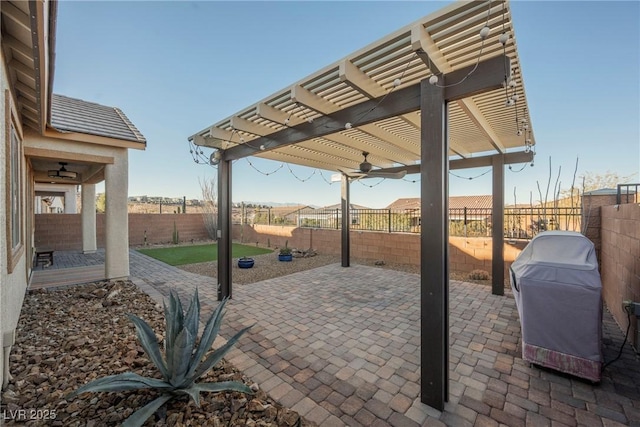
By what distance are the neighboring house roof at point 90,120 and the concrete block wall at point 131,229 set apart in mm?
6565

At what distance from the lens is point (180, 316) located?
7.75ft

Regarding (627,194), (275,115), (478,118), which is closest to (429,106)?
(478,118)

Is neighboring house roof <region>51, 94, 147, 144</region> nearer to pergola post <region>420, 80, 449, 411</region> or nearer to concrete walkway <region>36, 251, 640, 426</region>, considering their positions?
concrete walkway <region>36, 251, 640, 426</region>

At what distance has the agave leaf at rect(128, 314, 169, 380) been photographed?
2.05 m

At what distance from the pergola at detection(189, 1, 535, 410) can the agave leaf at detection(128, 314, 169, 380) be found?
223 centimetres

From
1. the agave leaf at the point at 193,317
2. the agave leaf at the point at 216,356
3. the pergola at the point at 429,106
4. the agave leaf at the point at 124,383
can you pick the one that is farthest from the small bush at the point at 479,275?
the agave leaf at the point at 124,383

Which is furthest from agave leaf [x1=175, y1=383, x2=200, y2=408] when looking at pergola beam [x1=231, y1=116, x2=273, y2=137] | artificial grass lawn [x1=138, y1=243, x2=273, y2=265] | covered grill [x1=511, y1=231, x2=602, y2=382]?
artificial grass lawn [x1=138, y1=243, x2=273, y2=265]

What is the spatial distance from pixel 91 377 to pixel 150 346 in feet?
2.91

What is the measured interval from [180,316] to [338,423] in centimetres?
165

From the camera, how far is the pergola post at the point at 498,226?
5.27 meters

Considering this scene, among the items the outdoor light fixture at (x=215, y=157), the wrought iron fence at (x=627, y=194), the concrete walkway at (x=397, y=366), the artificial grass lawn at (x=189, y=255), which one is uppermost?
the outdoor light fixture at (x=215, y=157)

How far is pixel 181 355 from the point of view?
1.97m

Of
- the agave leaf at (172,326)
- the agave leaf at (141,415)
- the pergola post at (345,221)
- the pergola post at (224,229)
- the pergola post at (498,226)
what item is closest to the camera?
the agave leaf at (141,415)

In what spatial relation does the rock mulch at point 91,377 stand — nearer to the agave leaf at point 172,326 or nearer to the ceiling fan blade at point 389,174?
the agave leaf at point 172,326
